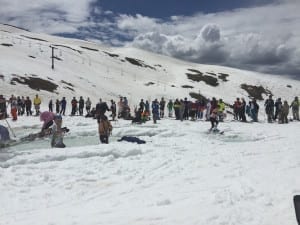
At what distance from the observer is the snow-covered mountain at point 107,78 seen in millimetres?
48906

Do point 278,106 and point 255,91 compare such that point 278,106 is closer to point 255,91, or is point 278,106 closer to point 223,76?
point 255,91

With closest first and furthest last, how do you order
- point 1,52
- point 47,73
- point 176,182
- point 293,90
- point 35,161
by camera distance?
point 176,182 < point 35,161 < point 47,73 < point 1,52 < point 293,90

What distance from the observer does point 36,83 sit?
4791cm

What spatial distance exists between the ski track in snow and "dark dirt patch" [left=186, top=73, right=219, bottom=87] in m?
72.1

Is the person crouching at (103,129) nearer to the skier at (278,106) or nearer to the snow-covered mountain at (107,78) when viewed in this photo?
the skier at (278,106)

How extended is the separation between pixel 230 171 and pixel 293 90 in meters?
87.3

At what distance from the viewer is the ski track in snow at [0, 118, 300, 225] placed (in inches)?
268

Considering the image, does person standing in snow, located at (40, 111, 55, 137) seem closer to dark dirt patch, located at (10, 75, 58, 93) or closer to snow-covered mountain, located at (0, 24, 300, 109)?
snow-covered mountain, located at (0, 24, 300, 109)

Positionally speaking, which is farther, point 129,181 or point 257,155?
point 257,155

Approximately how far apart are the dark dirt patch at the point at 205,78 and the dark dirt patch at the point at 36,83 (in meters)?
43.2

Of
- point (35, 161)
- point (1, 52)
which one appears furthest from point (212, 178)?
point (1, 52)

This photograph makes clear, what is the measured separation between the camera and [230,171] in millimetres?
10414

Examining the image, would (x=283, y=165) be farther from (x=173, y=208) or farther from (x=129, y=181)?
(x=173, y=208)

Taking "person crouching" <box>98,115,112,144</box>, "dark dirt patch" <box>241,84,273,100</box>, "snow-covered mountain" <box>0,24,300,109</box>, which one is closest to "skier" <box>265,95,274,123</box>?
"person crouching" <box>98,115,112,144</box>
